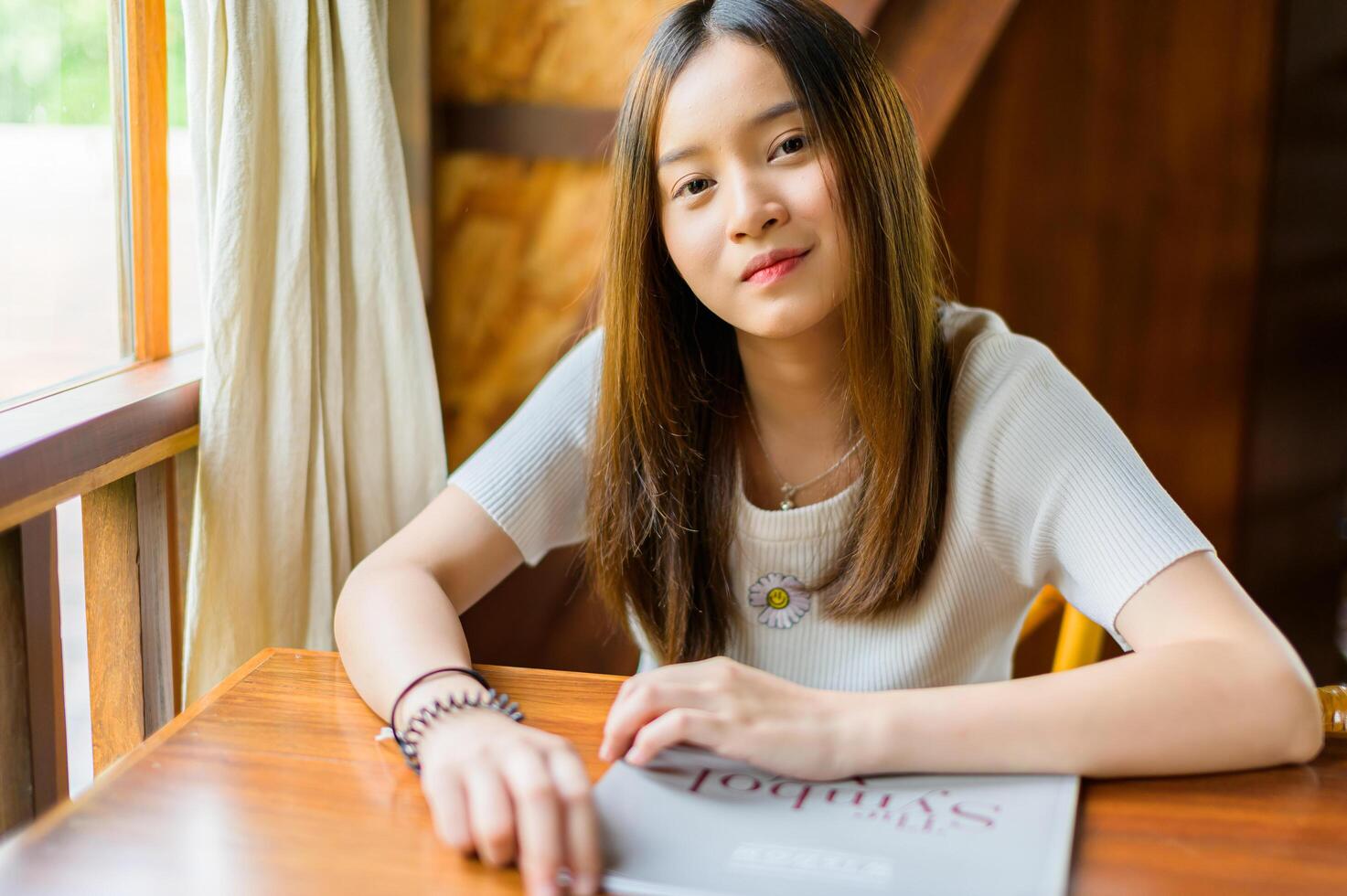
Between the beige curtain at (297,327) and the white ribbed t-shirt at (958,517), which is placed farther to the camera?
Result: the beige curtain at (297,327)

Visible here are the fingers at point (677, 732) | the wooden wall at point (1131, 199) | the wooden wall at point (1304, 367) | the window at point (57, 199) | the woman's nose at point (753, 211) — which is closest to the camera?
the fingers at point (677, 732)

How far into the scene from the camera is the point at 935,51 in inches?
72.0

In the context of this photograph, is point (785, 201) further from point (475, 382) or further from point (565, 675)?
point (475, 382)

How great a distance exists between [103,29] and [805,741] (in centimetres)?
116

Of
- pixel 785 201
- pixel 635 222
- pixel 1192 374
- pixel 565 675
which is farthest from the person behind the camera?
pixel 1192 374

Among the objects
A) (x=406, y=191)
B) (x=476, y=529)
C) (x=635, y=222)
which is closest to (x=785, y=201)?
(x=635, y=222)

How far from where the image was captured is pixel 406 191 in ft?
5.30

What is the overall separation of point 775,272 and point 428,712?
54 centimetres

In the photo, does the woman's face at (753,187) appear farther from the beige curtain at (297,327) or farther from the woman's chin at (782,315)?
the beige curtain at (297,327)

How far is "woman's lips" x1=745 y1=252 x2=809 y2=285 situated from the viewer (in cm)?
119

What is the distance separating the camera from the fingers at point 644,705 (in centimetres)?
87

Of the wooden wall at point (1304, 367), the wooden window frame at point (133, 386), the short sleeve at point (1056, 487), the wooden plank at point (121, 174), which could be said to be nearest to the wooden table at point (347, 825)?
the short sleeve at point (1056, 487)

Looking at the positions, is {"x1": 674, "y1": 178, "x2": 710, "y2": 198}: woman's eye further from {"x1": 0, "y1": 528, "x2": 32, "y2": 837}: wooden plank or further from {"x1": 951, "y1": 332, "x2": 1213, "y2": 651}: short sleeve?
{"x1": 0, "y1": 528, "x2": 32, "y2": 837}: wooden plank

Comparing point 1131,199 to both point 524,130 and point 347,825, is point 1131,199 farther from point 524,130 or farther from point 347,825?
point 347,825
